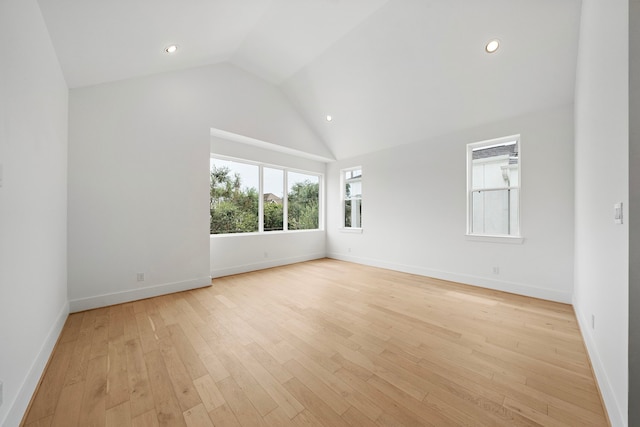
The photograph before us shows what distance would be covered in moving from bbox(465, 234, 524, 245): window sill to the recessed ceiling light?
2.47 metres

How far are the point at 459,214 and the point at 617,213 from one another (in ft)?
9.46

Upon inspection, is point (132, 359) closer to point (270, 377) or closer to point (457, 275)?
point (270, 377)

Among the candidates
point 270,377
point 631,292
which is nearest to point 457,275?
point 631,292

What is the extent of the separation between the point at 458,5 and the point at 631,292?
293cm

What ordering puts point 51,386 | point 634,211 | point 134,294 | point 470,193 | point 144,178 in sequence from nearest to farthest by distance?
point 634,211
point 51,386
point 134,294
point 144,178
point 470,193

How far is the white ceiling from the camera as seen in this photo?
2275 millimetres

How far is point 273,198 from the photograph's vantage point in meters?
5.30

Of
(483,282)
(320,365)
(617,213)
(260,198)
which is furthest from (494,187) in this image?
(260,198)

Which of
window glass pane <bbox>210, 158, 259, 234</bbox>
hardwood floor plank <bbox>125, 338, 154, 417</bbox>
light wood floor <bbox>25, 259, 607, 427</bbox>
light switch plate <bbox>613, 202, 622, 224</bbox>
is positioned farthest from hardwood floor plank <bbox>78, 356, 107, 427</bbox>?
light switch plate <bbox>613, 202, 622, 224</bbox>

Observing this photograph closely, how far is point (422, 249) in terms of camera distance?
14.6ft

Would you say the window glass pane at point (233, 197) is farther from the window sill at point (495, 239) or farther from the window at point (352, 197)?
the window sill at point (495, 239)

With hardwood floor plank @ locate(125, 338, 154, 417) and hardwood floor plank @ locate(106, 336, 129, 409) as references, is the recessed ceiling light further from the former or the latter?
hardwood floor plank @ locate(106, 336, 129, 409)

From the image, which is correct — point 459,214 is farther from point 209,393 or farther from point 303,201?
point 209,393

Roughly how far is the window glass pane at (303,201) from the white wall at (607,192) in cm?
465
